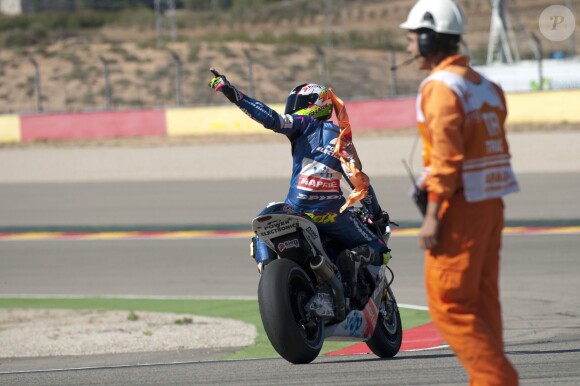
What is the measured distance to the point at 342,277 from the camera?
23.7 feet

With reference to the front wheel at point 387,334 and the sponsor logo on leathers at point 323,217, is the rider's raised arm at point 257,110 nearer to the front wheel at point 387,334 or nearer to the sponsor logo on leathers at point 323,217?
the sponsor logo on leathers at point 323,217

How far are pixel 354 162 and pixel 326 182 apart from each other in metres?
0.24

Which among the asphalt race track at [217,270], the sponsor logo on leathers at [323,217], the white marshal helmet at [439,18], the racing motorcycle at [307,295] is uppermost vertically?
the white marshal helmet at [439,18]

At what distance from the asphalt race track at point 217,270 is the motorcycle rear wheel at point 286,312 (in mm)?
117

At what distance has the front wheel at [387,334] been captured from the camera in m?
7.32

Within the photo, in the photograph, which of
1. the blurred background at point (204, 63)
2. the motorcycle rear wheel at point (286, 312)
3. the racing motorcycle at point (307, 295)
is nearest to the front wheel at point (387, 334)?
the racing motorcycle at point (307, 295)

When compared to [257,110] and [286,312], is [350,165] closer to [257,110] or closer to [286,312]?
[257,110]

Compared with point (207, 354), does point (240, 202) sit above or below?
below

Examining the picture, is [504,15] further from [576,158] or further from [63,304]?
[63,304]

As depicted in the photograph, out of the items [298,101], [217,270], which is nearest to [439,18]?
[298,101]

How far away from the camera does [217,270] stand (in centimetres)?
1284

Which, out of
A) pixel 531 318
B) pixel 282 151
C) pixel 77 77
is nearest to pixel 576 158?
pixel 282 151

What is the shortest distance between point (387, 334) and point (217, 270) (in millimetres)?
5574

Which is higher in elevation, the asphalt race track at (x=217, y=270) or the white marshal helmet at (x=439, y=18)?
the white marshal helmet at (x=439, y=18)
